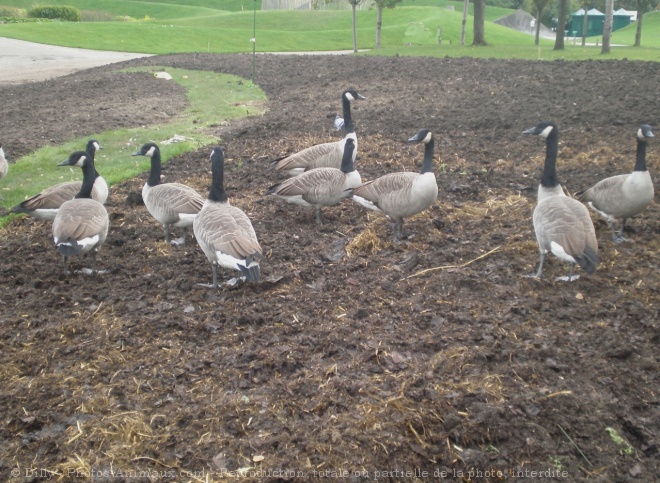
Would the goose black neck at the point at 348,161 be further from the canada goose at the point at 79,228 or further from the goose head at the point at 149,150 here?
the canada goose at the point at 79,228

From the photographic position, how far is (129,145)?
44.7ft

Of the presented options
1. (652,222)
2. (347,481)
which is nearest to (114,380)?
(347,481)

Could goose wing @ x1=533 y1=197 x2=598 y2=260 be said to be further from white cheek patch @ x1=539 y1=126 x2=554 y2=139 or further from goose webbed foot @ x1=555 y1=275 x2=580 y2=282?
white cheek patch @ x1=539 y1=126 x2=554 y2=139

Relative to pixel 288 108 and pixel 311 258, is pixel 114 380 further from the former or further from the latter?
pixel 288 108

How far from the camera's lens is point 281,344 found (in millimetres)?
5574

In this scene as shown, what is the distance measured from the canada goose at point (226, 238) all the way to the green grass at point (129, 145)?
415 cm

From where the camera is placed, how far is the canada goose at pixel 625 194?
737 centimetres

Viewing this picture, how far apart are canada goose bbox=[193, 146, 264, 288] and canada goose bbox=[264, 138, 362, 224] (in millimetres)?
1370

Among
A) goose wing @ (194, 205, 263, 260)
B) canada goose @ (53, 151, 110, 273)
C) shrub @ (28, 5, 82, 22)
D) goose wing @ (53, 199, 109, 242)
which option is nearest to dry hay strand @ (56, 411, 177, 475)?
goose wing @ (194, 205, 263, 260)

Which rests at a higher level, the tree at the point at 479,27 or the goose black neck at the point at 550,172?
the tree at the point at 479,27

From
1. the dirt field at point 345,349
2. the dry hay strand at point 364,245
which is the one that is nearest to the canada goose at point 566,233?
the dirt field at point 345,349

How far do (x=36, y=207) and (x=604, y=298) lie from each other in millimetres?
7631

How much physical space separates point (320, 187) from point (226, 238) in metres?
2.42

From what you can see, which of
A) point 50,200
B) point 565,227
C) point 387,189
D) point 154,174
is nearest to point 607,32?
point 387,189
